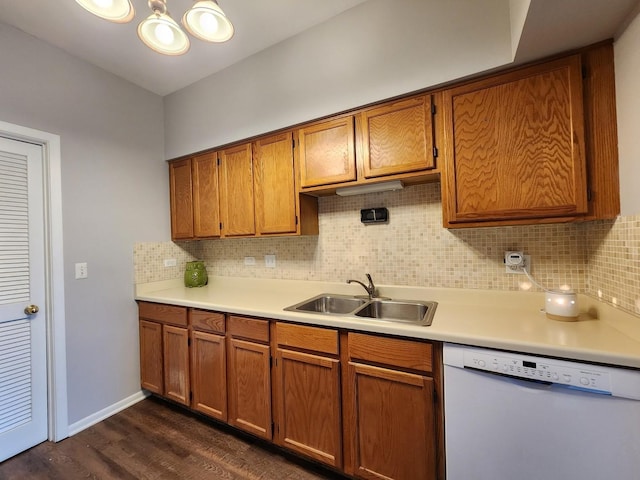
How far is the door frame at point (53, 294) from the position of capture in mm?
1825

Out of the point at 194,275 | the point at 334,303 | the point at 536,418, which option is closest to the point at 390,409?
the point at 536,418

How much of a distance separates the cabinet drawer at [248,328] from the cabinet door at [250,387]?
41 millimetres

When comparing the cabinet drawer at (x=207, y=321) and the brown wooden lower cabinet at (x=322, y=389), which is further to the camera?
the cabinet drawer at (x=207, y=321)

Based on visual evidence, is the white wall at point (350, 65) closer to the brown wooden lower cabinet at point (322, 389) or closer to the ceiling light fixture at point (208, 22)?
the ceiling light fixture at point (208, 22)

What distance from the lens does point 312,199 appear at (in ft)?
6.80

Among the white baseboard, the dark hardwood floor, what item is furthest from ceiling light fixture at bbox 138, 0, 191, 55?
the white baseboard

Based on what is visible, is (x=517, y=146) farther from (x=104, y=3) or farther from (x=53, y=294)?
(x=53, y=294)

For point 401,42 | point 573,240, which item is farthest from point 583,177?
point 401,42

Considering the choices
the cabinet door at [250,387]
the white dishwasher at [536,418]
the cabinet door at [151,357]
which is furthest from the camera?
the cabinet door at [151,357]

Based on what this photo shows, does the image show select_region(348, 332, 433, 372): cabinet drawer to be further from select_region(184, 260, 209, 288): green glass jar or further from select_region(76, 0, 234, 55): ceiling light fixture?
select_region(184, 260, 209, 288): green glass jar

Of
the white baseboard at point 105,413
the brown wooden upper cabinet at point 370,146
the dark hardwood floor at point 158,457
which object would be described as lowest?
the dark hardwood floor at point 158,457

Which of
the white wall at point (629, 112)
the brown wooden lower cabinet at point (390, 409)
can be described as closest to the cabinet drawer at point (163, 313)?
the brown wooden lower cabinet at point (390, 409)

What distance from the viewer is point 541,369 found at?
3.28 ft

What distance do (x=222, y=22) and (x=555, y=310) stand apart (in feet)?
6.61
